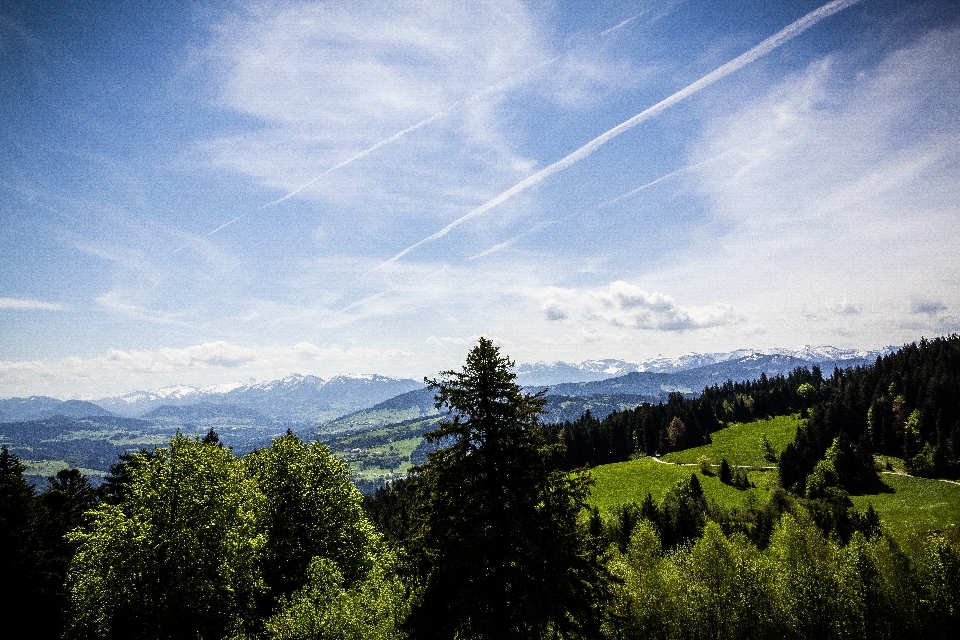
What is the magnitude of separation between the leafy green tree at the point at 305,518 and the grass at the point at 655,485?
5843 cm

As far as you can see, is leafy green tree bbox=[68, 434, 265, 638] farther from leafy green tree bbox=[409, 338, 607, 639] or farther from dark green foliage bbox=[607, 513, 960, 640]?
dark green foliage bbox=[607, 513, 960, 640]

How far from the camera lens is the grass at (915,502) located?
230 feet

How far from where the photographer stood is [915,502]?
260 feet

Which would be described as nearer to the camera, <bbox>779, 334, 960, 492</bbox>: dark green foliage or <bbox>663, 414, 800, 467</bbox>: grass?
<bbox>779, 334, 960, 492</bbox>: dark green foliage

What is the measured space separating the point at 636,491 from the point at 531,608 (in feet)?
307

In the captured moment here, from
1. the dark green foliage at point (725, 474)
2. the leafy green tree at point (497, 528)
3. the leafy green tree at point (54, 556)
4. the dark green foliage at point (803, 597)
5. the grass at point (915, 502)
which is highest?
the leafy green tree at point (497, 528)

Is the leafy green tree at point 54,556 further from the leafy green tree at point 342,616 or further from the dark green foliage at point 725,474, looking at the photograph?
the dark green foliage at point 725,474

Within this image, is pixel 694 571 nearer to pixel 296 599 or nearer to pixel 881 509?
pixel 296 599

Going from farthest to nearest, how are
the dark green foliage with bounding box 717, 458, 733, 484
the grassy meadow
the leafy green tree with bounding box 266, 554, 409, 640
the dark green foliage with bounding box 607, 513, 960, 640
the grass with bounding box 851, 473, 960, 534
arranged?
the dark green foliage with bounding box 717, 458, 733, 484 → the grassy meadow → the grass with bounding box 851, 473, 960, 534 → the dark green foliage with bounding box 607, 513, 960, 640 → the leafy green tree with bounding box 266, 554, 409, 640

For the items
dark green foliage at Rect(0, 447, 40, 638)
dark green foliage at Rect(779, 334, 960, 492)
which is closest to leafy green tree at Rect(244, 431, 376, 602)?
dark green foliage at Rect(0, 447, 40, 638)

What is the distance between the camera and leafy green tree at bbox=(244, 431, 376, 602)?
31.2 metres

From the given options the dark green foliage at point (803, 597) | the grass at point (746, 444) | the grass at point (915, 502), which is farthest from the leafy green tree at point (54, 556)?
the grass at point (746, 444)

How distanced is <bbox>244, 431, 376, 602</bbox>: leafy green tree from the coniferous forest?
13 centimetres

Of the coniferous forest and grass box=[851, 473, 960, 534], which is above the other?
the coniferous forest
